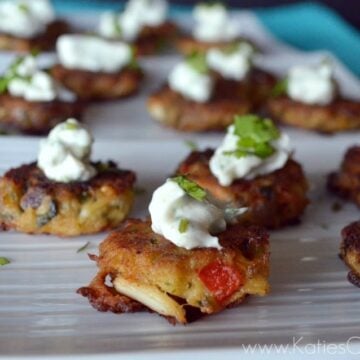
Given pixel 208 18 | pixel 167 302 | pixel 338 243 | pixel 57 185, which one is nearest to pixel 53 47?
pixel 208 18

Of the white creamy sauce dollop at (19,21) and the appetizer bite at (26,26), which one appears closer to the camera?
the appetizer bite at (26,26)

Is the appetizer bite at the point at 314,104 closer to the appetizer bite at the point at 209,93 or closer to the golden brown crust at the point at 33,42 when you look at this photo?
the appetizer bite at the point at 209,93

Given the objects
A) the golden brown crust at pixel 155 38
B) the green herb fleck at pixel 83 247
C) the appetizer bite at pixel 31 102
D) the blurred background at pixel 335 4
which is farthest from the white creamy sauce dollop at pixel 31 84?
the blurred background at pixel 335 4

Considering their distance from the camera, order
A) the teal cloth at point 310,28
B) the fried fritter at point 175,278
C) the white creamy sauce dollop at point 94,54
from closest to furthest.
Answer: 1. the fried fritter at point 175,278
2. the white creamy sauce dollop at point 94,54
3. the teal cloth at point 310,28

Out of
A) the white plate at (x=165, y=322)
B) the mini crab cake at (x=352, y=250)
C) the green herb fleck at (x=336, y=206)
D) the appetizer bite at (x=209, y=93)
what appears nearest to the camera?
the white plate at (x=165, y=322)

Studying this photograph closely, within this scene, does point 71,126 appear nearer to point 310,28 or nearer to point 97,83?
point 97,83

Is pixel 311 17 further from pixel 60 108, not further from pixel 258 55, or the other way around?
pixel 60 108

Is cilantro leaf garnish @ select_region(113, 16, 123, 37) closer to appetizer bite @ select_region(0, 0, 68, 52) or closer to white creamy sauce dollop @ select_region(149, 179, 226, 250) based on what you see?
appetizer bite @ select_region(0, 0, 68, 52)
